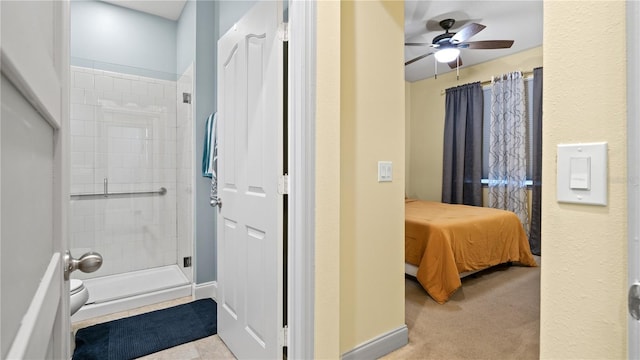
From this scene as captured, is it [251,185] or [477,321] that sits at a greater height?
[251,185]

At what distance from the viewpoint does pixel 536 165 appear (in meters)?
4.08

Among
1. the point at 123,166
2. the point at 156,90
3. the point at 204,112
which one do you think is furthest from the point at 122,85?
the point at 204,112

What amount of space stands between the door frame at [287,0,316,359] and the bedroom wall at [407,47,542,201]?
4322mm

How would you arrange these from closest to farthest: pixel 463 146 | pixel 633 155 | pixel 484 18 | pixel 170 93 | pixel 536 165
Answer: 1. pixel 633 155
2. pixel 170 93
3. pixel 484 18
4. pixel 536 165
5. pixel 463 146

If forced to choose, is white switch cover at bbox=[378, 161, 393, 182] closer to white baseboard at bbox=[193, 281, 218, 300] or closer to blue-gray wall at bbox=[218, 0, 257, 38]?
blue-gray wall at bbox=[218, 0, 257, 38]

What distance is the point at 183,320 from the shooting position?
2.26m

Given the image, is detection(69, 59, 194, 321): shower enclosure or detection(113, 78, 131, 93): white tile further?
detection(113, 78, 131, 93): white tile

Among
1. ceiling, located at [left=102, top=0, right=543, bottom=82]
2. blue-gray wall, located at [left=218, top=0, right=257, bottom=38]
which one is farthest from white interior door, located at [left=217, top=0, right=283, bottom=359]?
ceiling, located at [left=102, top=0, right=543, bottom=82]

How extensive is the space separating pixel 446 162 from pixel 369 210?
390cm

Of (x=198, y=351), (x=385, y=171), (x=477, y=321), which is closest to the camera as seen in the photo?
(x=385, y=171)

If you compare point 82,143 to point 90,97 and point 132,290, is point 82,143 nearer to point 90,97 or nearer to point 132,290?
point 90,97

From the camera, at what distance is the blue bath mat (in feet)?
6.18

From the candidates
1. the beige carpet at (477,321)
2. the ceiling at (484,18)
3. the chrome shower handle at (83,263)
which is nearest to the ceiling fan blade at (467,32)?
the ceiling at (484,18)

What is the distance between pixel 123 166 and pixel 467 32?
348 centimetres
